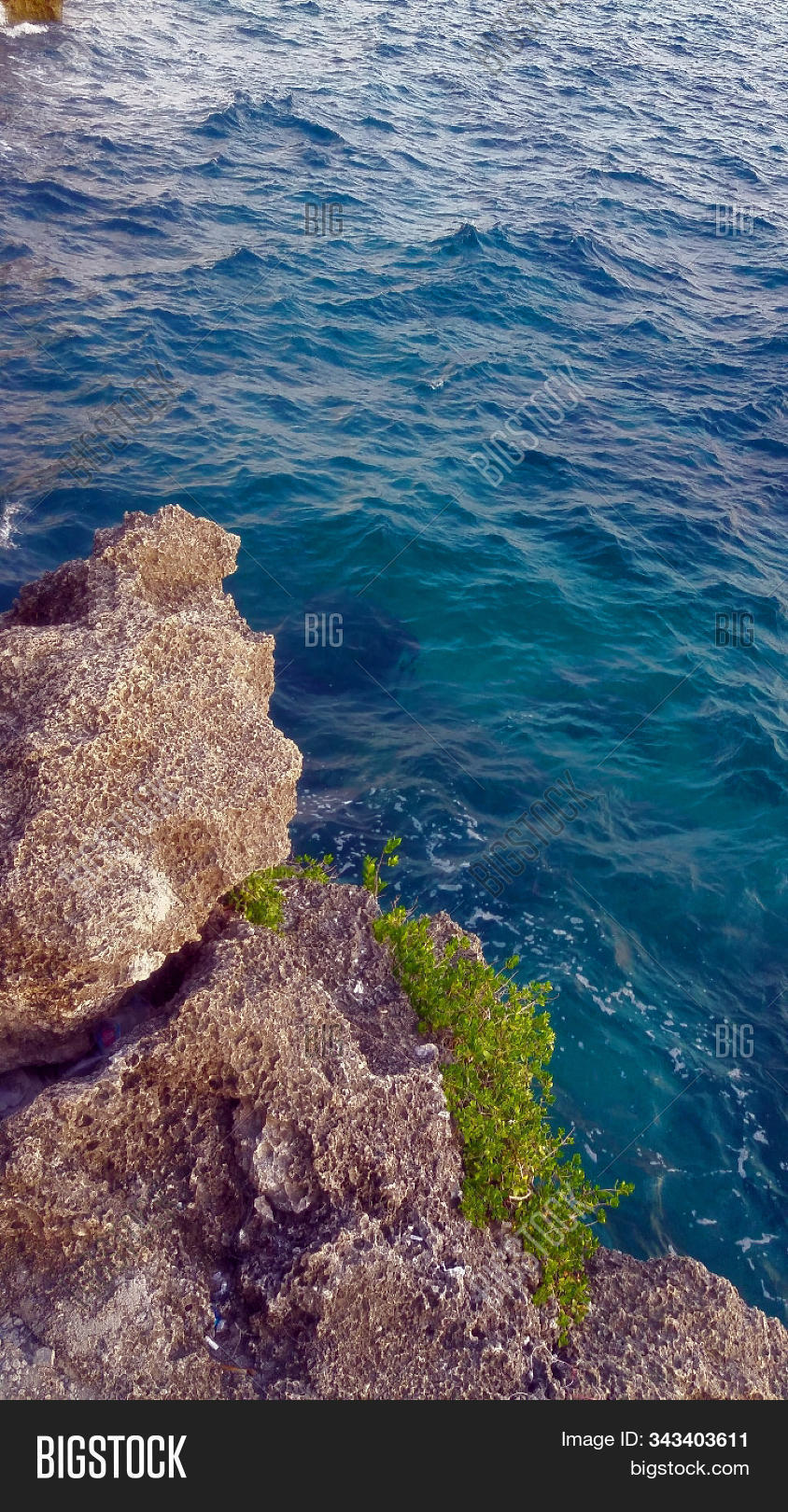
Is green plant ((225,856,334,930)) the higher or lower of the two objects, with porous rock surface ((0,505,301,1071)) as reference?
lower

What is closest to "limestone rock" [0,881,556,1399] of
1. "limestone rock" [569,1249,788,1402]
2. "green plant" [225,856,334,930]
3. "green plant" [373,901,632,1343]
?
"green plant" [373,901,632,1343]

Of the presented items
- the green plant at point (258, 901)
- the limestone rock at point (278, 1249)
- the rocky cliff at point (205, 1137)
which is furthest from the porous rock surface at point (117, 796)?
the green plant at point (258, 901)

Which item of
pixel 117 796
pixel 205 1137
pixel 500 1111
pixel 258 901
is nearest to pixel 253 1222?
pixel 205 1137

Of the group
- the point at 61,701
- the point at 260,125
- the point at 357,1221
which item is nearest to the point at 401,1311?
the point at 357,1221

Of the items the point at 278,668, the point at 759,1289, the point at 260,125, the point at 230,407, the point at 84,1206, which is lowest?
the point at 759,1289

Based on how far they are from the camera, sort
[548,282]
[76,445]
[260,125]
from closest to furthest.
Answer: [76,445]
[548,282]
[260,125]

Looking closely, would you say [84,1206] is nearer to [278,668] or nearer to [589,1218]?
[589,1218]

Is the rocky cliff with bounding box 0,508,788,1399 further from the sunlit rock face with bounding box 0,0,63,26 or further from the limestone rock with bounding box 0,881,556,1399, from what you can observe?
the sunlit rock face with bounding box 0,0,63,26
